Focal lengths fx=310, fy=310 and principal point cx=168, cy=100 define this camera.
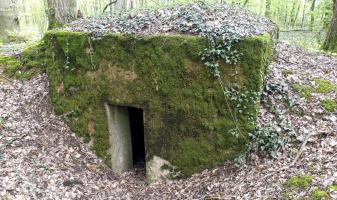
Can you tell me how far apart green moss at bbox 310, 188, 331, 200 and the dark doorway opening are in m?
4.48

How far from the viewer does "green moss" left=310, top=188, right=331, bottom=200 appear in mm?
3938

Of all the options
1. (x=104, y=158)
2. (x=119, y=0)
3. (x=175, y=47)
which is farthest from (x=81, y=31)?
(x=119, y=0)

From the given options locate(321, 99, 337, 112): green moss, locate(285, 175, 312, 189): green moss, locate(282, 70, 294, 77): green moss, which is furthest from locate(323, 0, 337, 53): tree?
locate(285, 175, 312, 189): green moss

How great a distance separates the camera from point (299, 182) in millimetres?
4340

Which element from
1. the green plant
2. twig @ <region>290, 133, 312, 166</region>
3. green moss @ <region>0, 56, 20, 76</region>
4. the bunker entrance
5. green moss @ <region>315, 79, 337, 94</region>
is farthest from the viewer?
green moss @ <region>0, 56, 20, 76</region>

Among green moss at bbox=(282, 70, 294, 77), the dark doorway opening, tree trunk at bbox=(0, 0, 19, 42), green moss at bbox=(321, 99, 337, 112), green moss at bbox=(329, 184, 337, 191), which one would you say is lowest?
the dark doorway opening

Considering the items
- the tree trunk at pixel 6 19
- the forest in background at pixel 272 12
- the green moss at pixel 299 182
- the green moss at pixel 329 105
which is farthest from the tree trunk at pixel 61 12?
the forest in background at pixel 272 12

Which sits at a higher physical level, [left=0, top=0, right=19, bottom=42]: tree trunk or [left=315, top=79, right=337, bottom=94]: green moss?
[left=0, top=0, right=19, bottom=42]: tree trunk

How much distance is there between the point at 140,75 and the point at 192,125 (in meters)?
1.37

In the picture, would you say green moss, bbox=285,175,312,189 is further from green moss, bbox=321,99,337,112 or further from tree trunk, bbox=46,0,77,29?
tree trunk, bbox=46,0,77,29

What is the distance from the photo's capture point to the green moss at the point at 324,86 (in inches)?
238

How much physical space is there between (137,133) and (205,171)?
9.50 ft

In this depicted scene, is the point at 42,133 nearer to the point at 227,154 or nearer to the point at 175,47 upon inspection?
the point at 175,47

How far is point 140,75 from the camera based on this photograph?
590 centimetres
